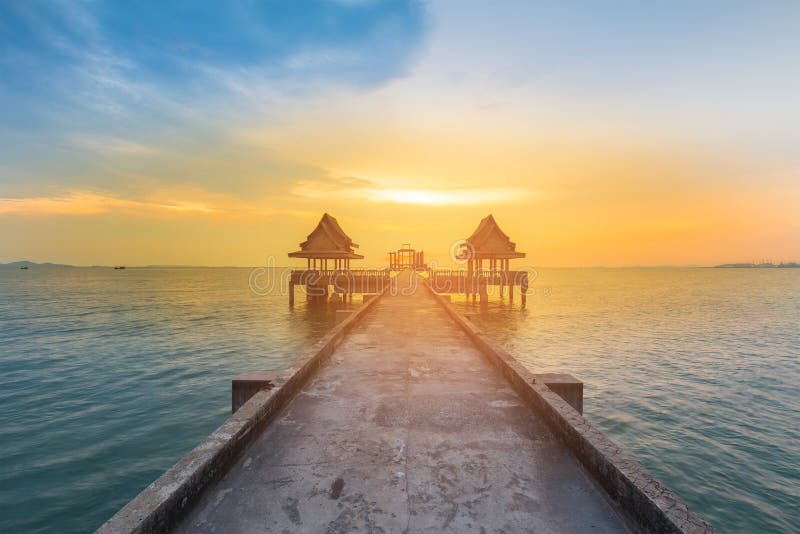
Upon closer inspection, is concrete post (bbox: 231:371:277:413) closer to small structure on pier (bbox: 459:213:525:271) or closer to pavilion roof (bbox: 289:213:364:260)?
pavilion roof (bbox: 289:213:364:260)

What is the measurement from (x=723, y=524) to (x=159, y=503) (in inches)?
274

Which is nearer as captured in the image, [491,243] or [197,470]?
[197,470]

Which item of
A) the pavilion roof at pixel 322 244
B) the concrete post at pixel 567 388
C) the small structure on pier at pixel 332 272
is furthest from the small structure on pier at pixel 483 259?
the concrete post at pixel 567 388

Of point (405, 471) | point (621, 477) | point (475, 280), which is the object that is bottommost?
point (405, 471)

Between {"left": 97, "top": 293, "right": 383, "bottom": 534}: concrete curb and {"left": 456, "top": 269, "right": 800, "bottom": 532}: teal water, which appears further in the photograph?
{"left": 456, "top": 269, "right": 800, "bottom": 532}: teal water

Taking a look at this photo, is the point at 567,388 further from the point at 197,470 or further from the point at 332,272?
the point at 332,272

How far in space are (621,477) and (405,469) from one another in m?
1.62

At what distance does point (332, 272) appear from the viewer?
30172 mm

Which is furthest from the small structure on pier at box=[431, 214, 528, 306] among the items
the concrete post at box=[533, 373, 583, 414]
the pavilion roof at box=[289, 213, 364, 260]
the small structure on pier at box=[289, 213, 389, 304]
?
the concrete post at box=[533, 373, 583, 414]

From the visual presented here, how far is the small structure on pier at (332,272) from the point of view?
27266 millimetres

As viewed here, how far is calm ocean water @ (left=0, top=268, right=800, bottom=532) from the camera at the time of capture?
19.8 feet

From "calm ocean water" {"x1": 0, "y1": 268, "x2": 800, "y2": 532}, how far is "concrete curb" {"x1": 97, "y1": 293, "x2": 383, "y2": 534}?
3.31 meters

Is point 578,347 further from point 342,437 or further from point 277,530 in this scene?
point 277,530

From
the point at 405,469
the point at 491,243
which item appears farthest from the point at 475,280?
the point at 405,469
